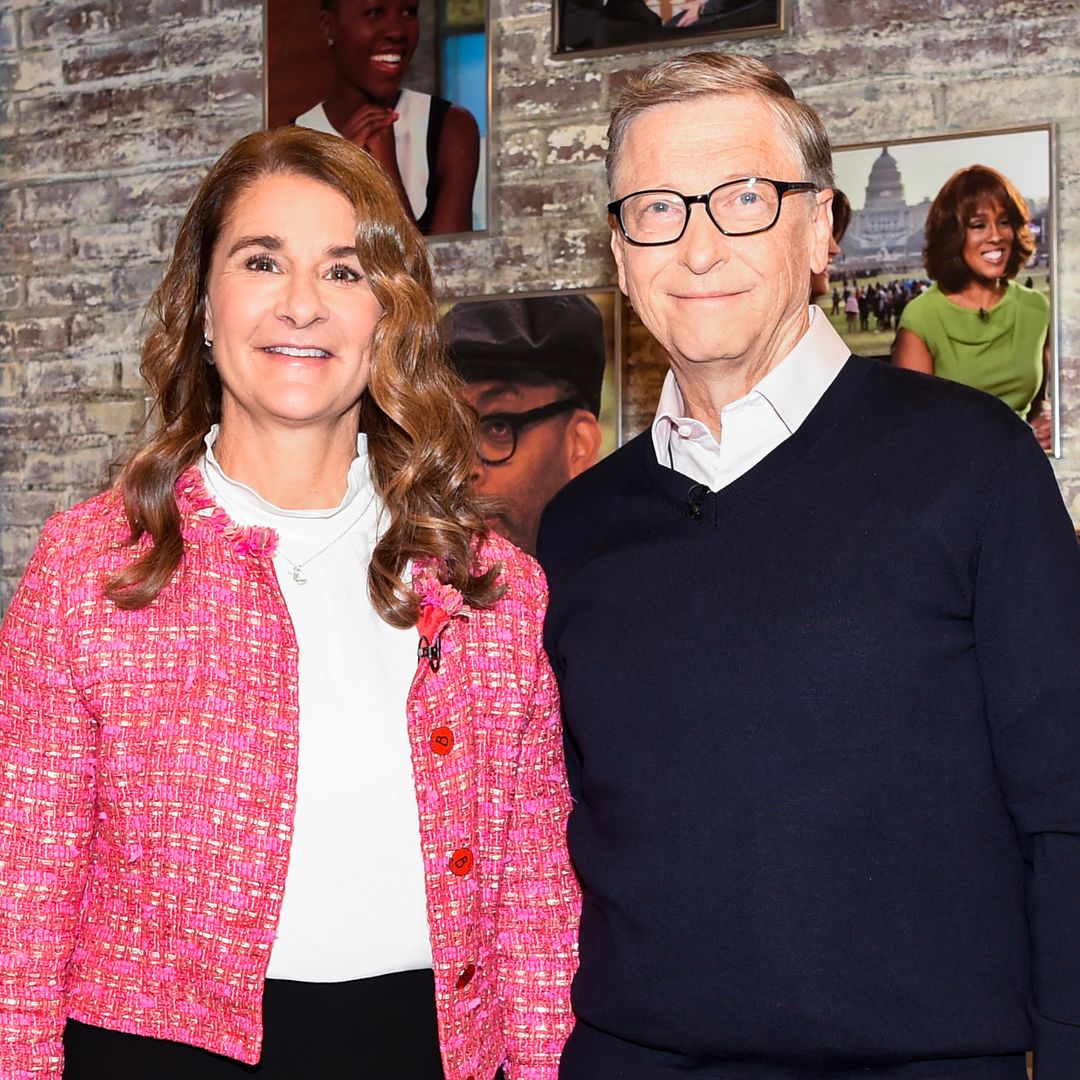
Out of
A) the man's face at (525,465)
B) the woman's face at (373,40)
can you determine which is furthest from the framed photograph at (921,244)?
the woman's face at (373,40)

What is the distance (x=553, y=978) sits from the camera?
1826mm

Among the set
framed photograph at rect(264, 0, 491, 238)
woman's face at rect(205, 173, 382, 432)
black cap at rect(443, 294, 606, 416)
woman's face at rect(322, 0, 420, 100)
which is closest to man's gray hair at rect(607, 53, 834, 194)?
woman's face at rect(205, 173, 382, 432)

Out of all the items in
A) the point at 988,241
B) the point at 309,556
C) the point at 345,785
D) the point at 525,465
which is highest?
the point at 988,241

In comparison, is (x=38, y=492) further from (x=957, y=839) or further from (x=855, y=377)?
(x=957, y=839)

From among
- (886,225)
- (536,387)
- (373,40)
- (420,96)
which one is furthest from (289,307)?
(373,40)

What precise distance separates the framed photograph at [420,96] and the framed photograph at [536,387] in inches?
9.1

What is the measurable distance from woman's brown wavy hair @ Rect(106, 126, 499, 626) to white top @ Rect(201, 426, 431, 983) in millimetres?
58

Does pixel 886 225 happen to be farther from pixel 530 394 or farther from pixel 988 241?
pixel 530 394

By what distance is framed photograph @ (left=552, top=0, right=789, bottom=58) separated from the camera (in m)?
2.81

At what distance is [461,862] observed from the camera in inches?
66.9

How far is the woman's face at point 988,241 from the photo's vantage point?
2.62m

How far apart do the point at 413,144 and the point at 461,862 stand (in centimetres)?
186

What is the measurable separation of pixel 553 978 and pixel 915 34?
1906 millimetres

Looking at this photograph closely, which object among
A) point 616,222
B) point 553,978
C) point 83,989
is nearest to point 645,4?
point 616,222
